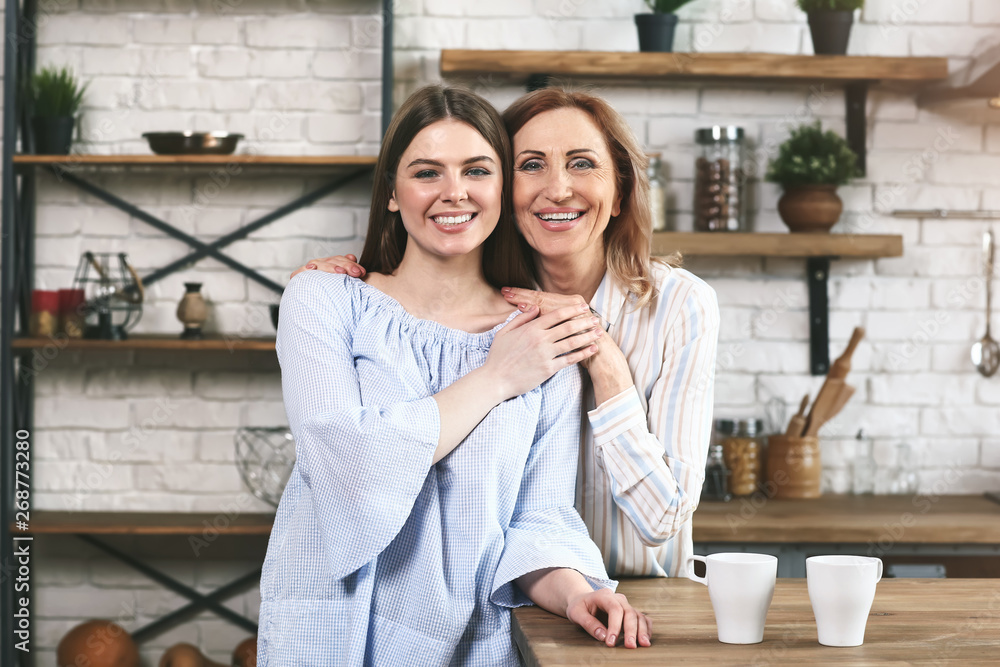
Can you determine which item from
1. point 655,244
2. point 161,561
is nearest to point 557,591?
point 655,244

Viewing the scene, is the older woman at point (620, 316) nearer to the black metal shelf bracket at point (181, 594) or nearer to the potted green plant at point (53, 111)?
the potted green plant at point (53, 111)

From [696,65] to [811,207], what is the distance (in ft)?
1.73

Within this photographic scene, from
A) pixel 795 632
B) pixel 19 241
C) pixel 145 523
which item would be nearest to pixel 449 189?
pixel 795 632

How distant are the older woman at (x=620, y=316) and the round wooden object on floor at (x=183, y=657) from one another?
163 cm

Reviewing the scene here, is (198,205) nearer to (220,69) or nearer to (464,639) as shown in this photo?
(220,69)

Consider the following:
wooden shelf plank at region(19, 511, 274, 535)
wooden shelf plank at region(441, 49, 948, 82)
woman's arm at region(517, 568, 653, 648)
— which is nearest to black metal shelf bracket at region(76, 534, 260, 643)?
wooden shelf plank at region(19, 511, 274, 535)

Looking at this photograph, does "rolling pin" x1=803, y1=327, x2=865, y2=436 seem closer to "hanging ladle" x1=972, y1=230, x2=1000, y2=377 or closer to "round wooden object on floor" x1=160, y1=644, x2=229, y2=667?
"hanging ladle" x1=972, y1=230, x2=1000, y2=377

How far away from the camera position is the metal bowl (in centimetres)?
260

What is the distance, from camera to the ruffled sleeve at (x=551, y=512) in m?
1.33

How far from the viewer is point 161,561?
9.44ft

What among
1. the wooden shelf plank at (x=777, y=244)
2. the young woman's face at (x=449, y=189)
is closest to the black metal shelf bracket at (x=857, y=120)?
the wooden shelf plank at (x=777, y=244)

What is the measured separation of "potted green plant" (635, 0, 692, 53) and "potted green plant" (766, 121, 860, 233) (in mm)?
456

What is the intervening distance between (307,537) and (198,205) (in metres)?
1.75

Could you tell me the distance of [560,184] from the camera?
5.19 ft
